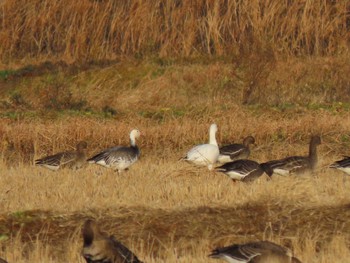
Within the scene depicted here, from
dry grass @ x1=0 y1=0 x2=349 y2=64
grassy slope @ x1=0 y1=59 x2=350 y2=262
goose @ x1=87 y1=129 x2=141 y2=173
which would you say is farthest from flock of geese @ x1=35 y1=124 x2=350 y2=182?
dry grass @ x1=0 y1=0 x2=349 y2=64

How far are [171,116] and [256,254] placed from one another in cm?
1085

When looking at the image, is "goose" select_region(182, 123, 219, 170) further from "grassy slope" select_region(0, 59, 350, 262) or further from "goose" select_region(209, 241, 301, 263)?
"goose" select_region(209, 241, 301, 263)

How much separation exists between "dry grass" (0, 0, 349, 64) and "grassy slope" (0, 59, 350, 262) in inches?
41.4

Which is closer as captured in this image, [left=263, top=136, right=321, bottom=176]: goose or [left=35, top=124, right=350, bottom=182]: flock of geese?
[left=35, top=124, right=350, bottom=182]: flock of geese

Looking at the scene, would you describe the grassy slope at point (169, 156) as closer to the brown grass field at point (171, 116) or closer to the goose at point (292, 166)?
the brown grass field at point (171, 116)

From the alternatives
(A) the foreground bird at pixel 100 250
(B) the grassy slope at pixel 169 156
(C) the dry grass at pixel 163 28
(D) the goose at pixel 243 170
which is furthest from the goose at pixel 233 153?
(C) the dry grass at pixel 163 28

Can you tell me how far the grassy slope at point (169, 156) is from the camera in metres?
10.6

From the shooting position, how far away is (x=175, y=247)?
1023 centimetres

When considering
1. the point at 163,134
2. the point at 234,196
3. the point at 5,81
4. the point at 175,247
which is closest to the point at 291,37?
the point at 5,81

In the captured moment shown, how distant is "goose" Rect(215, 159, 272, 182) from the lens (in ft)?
43.1

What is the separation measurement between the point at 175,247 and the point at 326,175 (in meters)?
4.29

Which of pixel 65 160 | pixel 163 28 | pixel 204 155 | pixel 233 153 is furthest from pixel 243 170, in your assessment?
pixel 163 28

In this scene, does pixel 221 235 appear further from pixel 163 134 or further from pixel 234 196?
pixel 163 134

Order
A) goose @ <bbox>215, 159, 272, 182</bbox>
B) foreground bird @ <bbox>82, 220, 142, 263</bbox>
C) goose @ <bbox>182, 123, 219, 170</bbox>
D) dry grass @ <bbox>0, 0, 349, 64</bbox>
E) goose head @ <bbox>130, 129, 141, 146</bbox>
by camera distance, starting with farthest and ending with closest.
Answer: dry grass @ <bbox>0, 0, 349, 64</bbox> < goose head @ <bbox>130, 129, 141, 146</bbox> < goose @ <bbox>182, 123, 219, 170</bbox> < goose @ <bbox>215, 159, 272, 182</bbox> < foreground bird @ <bbox>82, 220, 142, 263</bbox>
